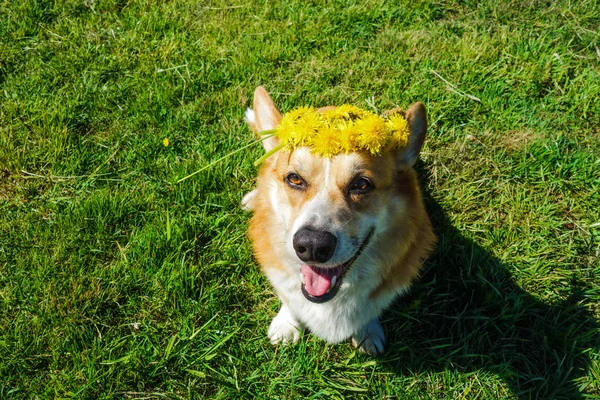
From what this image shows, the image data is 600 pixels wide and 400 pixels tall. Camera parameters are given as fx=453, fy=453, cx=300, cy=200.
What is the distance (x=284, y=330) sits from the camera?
11.6 ft

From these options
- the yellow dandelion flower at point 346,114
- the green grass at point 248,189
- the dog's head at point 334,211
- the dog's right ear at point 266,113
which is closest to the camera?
the dog's head at point 334,211

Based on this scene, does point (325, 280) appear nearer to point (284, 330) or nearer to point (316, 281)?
point (316, 281)

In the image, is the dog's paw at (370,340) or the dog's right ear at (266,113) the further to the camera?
the dog's paw at (370,340)

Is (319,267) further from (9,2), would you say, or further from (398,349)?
(9,2)

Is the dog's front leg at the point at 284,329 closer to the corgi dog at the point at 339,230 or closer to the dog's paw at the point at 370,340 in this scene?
the corgi dog at the point at 339,230

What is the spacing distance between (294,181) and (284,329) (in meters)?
1.30

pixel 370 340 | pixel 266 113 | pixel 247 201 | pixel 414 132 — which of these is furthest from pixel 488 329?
pixel 266 113

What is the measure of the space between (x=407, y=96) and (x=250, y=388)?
130 inches

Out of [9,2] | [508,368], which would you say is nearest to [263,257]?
[508,368]

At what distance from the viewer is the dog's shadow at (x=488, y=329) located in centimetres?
347

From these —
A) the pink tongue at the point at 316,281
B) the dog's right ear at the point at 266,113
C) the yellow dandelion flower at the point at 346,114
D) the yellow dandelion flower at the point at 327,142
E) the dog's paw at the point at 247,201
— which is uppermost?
the yellow dandelion flower at the point at 346,114

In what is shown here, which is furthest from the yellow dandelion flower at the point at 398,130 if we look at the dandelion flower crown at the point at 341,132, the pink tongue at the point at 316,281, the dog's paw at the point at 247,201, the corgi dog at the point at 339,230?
the dog's paw at the point at 247,201

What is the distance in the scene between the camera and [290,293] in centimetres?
318

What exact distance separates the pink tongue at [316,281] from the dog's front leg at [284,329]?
0.70 metres
